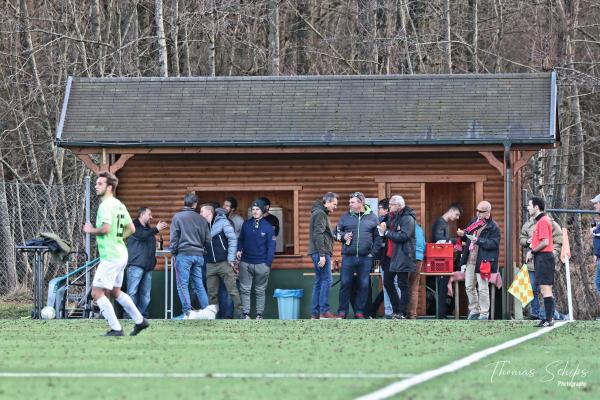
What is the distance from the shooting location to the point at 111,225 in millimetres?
14742

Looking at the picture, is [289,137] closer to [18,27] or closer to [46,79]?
[18,27]

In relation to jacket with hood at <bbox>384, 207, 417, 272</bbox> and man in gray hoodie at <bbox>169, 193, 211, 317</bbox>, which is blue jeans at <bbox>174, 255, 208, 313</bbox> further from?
jacket with hood at <bbox>384, 207, 417, 272</bbox>

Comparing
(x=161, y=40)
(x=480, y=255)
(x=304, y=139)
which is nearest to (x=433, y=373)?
(x=480, y=255)

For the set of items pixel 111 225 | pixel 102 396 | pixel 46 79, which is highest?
pixel 46 79

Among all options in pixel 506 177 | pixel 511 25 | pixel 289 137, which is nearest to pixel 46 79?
pixel 511 25

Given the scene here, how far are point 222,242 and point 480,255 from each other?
→ 3.79 meters

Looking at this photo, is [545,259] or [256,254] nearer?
[545,259]

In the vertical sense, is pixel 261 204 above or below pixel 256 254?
above

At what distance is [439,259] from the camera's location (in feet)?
70.4

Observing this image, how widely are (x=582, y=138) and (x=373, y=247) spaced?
15243 millimetres

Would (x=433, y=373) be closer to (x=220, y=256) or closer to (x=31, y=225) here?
(x=220, y=256)

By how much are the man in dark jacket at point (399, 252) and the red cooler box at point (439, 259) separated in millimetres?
1225

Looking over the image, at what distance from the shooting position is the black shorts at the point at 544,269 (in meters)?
16.9

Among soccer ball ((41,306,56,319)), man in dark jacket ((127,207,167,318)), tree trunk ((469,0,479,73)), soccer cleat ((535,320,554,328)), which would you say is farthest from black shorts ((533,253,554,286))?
tree trunk ((469,0,479,73))
